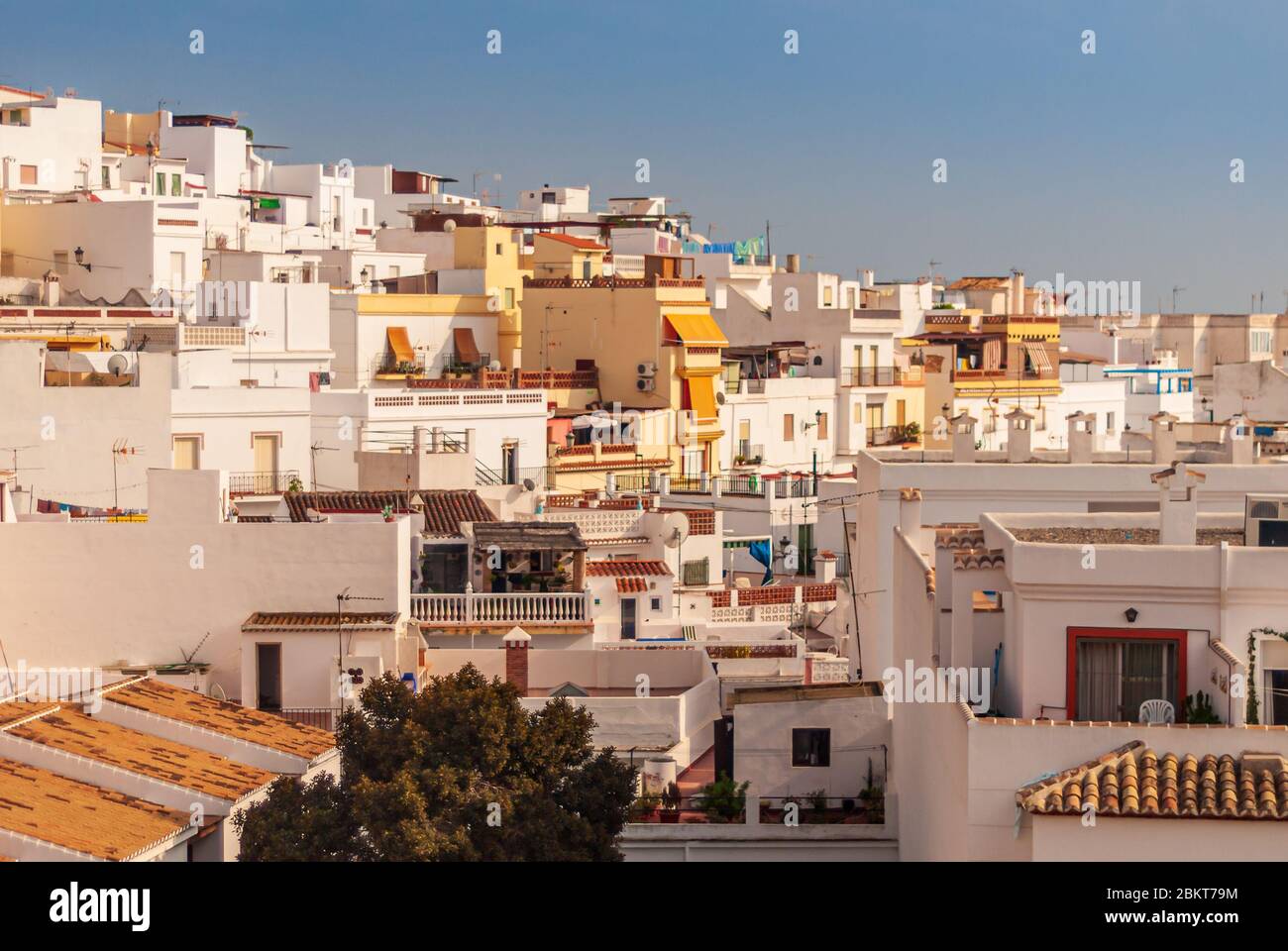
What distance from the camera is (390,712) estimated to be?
12.2 metres

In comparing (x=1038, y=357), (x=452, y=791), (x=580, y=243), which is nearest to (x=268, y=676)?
(x=452, y=791)

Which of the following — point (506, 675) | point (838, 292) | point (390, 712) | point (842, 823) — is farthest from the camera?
point (838, 292)

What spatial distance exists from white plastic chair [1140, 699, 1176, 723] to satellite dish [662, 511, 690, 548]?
45.8ft

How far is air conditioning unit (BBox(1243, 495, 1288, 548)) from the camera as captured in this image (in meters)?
10.6

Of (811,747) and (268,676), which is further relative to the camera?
(268,676)

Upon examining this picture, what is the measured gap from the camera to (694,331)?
36.3 m

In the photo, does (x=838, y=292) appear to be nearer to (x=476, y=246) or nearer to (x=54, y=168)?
(x=476, y=246)

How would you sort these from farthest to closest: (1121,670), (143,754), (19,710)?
(19,710) < (143,754) < (1121,670)

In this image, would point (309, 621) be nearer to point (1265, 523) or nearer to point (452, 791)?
point (452, 791)

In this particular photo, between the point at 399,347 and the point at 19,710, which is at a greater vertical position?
the point at 399,347

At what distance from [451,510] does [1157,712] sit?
12367 mm

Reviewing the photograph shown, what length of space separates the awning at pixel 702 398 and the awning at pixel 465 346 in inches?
144
